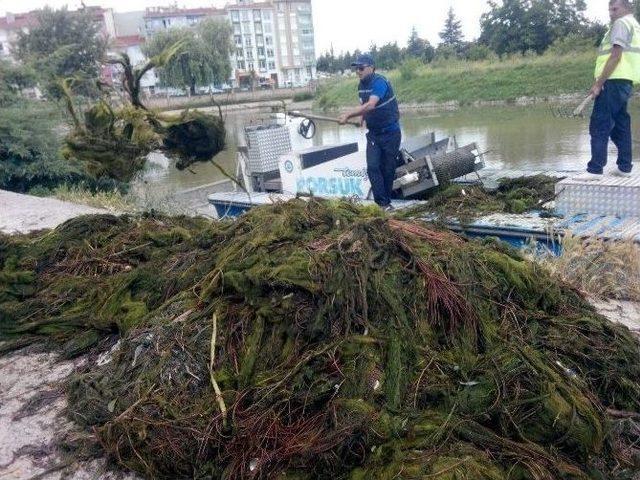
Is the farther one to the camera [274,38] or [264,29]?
[274,38]

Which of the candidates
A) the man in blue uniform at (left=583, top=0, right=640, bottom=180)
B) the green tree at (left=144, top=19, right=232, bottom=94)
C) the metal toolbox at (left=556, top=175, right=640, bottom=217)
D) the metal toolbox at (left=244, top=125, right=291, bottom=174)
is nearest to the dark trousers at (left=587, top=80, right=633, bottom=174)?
the man in blue uniform at (left=583, top=0, right=640, bottom=180)

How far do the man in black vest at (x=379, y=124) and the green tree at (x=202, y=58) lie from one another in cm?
2442

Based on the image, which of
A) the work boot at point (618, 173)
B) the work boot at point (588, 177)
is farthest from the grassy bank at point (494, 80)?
the work boot at point (588, 177)

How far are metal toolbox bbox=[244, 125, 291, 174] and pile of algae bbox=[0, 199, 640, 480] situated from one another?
15.8 feet

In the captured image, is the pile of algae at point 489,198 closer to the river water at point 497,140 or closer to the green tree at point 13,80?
the river water at point 497,140

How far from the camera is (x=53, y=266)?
523 cm

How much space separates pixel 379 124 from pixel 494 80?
27393 mm

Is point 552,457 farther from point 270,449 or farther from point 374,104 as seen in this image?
point 374,104

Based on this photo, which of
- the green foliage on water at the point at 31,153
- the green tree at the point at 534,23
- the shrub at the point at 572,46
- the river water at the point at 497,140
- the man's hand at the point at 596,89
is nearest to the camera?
the man's hand at the point at 596,89

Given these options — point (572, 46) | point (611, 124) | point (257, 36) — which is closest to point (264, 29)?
point (257, 36)

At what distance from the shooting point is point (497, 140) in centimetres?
1730

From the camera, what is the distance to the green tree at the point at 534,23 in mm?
39656

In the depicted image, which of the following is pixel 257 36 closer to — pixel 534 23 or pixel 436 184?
pixel 534 23

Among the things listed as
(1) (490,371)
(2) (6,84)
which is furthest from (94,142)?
(2) (6,84)
